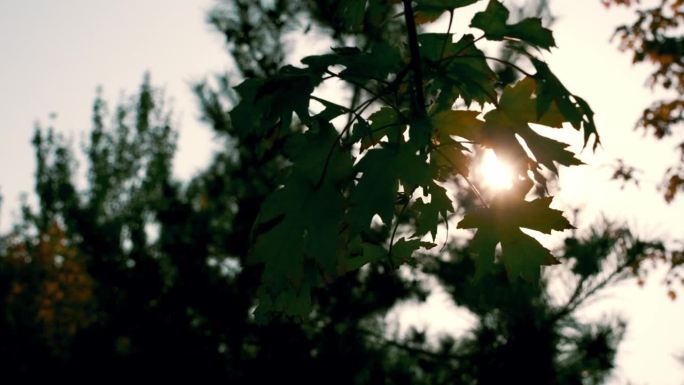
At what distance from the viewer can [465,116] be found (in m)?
1.14

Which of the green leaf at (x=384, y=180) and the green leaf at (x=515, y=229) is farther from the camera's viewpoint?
the green leaf at (x=515, y=229)

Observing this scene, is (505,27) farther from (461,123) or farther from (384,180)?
(384,180)

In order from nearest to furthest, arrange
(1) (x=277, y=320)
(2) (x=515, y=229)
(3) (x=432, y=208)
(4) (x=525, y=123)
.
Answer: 1. (4) (x=525, y=123)
2. (2) (x=515, y=229)
3. (3) (x=432, y=208)
4. (1) (x=277, y=320)

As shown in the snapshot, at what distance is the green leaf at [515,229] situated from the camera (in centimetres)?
123

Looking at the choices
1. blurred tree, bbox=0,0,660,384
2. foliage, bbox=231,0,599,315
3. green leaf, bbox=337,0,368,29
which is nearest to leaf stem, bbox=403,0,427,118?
foliage, bbox=231,0,599,315

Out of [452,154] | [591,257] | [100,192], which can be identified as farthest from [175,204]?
[100,192]

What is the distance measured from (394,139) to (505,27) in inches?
12.6

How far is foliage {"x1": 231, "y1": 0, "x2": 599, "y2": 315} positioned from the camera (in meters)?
1.06

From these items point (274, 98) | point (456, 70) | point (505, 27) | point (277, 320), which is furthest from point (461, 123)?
point (277, 320)

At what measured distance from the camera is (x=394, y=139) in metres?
1.29

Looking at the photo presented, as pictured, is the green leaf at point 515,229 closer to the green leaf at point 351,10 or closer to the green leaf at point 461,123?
the green leaf at point 461,123

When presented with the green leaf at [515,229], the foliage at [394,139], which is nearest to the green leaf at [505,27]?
the foliage at [394,139]

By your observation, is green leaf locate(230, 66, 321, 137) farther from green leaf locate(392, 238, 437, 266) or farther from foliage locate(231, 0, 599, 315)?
green leaf locate(392, 238, 437, 266)

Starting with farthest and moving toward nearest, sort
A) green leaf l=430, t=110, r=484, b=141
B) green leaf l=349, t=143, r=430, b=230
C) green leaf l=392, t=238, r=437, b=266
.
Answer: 1. green leaf l=392, t=238, r=437, b=266
2. green leaf l=430, t=110, r=484, b=141
3. green leaf l=349, t=143, r=430, b=230
